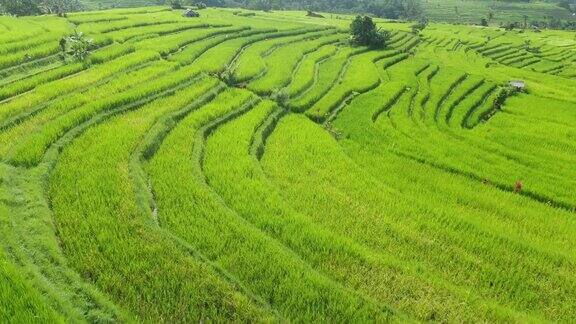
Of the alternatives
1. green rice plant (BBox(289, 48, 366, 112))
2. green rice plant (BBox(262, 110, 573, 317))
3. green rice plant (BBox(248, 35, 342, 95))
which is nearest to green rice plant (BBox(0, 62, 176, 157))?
green rice plant (BBox(248, 35, 342, 95))

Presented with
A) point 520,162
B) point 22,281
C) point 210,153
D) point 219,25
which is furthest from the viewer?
point 219,25

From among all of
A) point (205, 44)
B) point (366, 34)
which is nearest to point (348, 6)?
point (366, 34)

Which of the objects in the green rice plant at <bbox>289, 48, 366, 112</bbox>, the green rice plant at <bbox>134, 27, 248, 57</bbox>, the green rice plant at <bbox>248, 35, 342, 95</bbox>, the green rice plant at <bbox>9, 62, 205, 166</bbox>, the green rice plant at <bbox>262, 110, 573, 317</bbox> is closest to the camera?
the green rice plant at <bbox>262, 110, 573, 317</bbox>

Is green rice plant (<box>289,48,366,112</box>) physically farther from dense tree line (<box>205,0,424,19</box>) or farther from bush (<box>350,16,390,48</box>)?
dense tree line (<box>205,0,424,19</box>)

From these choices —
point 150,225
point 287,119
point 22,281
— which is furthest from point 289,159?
point 22,281

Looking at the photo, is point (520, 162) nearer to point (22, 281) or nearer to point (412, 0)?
point (22, 281)

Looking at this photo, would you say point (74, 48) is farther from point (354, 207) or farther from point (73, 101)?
point (354, 207)
